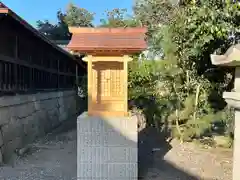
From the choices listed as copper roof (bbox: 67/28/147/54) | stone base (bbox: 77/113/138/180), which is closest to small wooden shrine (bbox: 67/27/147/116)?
copper roof (bbox: 67/28/147/54)

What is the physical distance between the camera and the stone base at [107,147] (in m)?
5.49

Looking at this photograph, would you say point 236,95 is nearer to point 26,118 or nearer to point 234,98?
point 234,98

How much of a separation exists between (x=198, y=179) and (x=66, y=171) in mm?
2526

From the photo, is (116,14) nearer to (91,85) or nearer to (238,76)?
(91,85)

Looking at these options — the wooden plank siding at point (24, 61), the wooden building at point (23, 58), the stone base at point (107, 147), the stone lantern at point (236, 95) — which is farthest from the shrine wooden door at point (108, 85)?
the stone lantern at point (236, 95)

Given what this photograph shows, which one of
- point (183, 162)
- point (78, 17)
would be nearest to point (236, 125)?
point (183, 162)

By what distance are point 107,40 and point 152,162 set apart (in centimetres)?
295

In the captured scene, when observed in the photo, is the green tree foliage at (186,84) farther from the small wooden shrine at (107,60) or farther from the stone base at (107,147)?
the stone base at (107,147)

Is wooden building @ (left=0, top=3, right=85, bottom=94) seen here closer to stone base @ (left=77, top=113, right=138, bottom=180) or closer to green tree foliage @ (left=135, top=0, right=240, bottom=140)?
stone base @ (left=77, top=113, right=138, bottom=180)

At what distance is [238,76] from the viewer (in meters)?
2.49

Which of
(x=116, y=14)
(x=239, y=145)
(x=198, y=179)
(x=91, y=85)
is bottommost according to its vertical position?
(x=198, y=179)

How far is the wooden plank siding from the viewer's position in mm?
7438

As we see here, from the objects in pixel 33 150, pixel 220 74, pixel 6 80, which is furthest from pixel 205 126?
pixel 6 80

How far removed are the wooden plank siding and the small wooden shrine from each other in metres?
2.17
